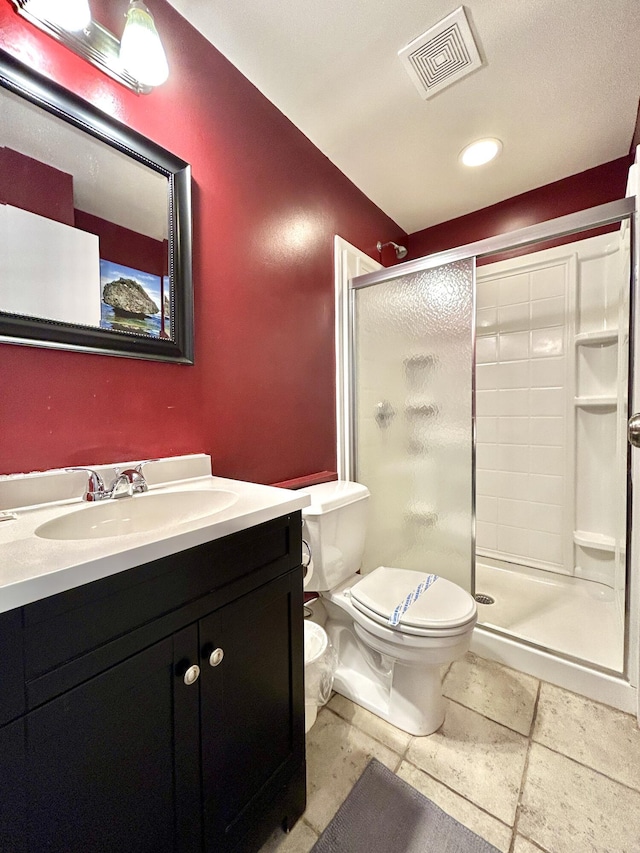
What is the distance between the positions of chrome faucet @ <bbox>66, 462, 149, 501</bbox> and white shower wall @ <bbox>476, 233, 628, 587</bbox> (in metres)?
2.15

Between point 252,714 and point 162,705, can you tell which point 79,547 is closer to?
point 162,705

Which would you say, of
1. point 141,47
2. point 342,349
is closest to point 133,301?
point 141,47

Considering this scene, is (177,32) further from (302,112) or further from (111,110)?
(302,112)

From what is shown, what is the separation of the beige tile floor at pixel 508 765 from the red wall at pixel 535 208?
2.18m

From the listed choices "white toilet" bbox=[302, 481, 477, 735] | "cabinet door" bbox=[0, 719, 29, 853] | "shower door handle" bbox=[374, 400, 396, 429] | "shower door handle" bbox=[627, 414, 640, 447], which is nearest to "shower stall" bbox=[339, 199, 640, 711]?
"shower door handle" bbox=[374, 400, 396, 429]

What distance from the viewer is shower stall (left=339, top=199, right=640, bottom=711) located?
4.88 ft

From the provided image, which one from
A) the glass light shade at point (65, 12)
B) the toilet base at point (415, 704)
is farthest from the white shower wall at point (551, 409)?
the glass light shade at point (65, 12)

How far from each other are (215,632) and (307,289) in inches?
57.1

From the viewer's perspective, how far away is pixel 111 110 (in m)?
1.01

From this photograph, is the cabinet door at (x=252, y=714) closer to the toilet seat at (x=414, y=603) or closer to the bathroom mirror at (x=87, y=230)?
the toilet seat at (x=414, y=603)

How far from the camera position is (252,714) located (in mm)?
784

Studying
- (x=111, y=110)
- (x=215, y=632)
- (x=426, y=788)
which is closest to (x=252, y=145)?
(x=111, y=110)

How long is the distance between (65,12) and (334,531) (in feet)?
5.34

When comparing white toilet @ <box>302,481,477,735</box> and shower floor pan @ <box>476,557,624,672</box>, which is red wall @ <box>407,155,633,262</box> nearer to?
white toilet @ <box>302,481,477,735</box>
